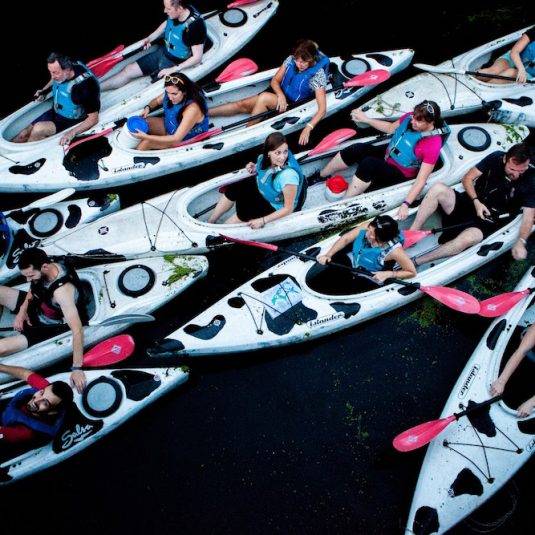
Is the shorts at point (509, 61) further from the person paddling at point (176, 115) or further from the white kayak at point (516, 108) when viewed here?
the person paddling at point (176, 115)

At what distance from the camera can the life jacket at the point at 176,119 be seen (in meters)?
4.50

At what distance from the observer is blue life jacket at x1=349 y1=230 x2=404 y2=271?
3853 millimetres

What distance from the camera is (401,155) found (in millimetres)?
4414

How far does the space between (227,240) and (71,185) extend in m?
1.59

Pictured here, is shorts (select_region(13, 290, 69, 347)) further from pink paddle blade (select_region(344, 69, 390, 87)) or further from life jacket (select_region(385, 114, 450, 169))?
pink paddle blade (select_region(344, 69, 390, 87))

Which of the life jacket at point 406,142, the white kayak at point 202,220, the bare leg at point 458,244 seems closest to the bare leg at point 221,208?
the white kayak at point 202,220

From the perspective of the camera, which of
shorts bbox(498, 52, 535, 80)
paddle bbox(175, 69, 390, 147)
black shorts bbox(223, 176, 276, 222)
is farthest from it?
shorts bbox(498, 52, 535, 80)

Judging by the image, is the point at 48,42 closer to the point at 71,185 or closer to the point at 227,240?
the point at 71,185

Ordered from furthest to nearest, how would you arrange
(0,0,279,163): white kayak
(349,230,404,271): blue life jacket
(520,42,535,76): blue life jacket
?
(520,42,535,76): blue life jacket < (0,0,279,163): white kayak < (349,230,404,271): blue life jacket

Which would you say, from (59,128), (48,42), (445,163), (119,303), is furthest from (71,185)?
(445,163)

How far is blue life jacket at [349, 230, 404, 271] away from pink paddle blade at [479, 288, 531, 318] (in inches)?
35.6

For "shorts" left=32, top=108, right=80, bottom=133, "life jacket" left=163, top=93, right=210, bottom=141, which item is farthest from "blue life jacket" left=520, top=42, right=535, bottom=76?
"shorts" left=32, top=108, right=80, bottom=133

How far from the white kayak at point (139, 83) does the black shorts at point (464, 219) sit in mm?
2852

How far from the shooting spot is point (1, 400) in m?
3.73
